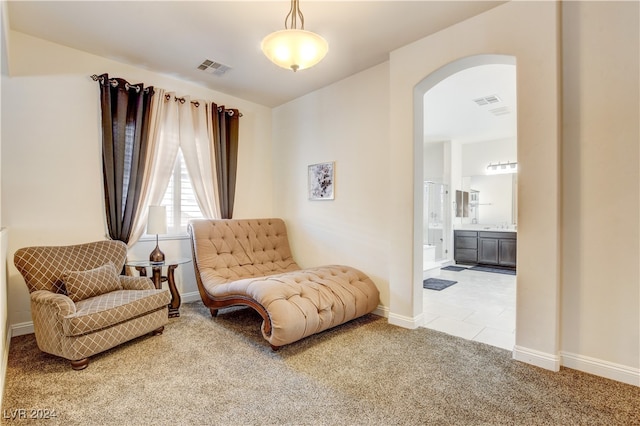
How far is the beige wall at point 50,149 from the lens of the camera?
2.74 m

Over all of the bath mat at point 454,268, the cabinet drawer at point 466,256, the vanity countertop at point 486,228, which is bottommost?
the bath mat at point 454,268

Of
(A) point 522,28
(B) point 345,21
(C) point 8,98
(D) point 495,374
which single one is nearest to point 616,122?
(A) point 522,28

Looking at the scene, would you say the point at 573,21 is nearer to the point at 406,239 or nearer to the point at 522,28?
the point at 522,28

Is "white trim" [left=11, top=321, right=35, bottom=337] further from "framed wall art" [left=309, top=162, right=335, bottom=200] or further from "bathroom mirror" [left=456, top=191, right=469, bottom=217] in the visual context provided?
"bathroom mirror" [left=456, top=191, right=469, bottom=217]

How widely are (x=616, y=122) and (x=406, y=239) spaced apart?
167cm

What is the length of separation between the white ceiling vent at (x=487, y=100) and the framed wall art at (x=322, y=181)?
242 cm

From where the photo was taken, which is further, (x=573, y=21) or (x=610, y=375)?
(x=573, y=21)

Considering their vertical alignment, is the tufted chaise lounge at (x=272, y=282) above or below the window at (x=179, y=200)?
below

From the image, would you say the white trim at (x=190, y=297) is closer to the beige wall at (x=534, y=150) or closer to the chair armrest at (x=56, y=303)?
the chair armrest at (x=56, y=303)

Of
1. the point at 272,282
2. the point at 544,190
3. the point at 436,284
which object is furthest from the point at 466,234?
the point at 272,282

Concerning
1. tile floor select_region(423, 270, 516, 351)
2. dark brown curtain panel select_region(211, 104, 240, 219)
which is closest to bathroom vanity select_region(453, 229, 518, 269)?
tile floor select_region(423, 270, 516, 351)

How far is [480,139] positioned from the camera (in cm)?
Result: 667

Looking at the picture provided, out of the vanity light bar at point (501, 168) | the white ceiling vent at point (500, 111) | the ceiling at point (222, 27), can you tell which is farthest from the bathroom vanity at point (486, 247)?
the ceiling at point (222, 27)

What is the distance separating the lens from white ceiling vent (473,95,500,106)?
4.27 meters
